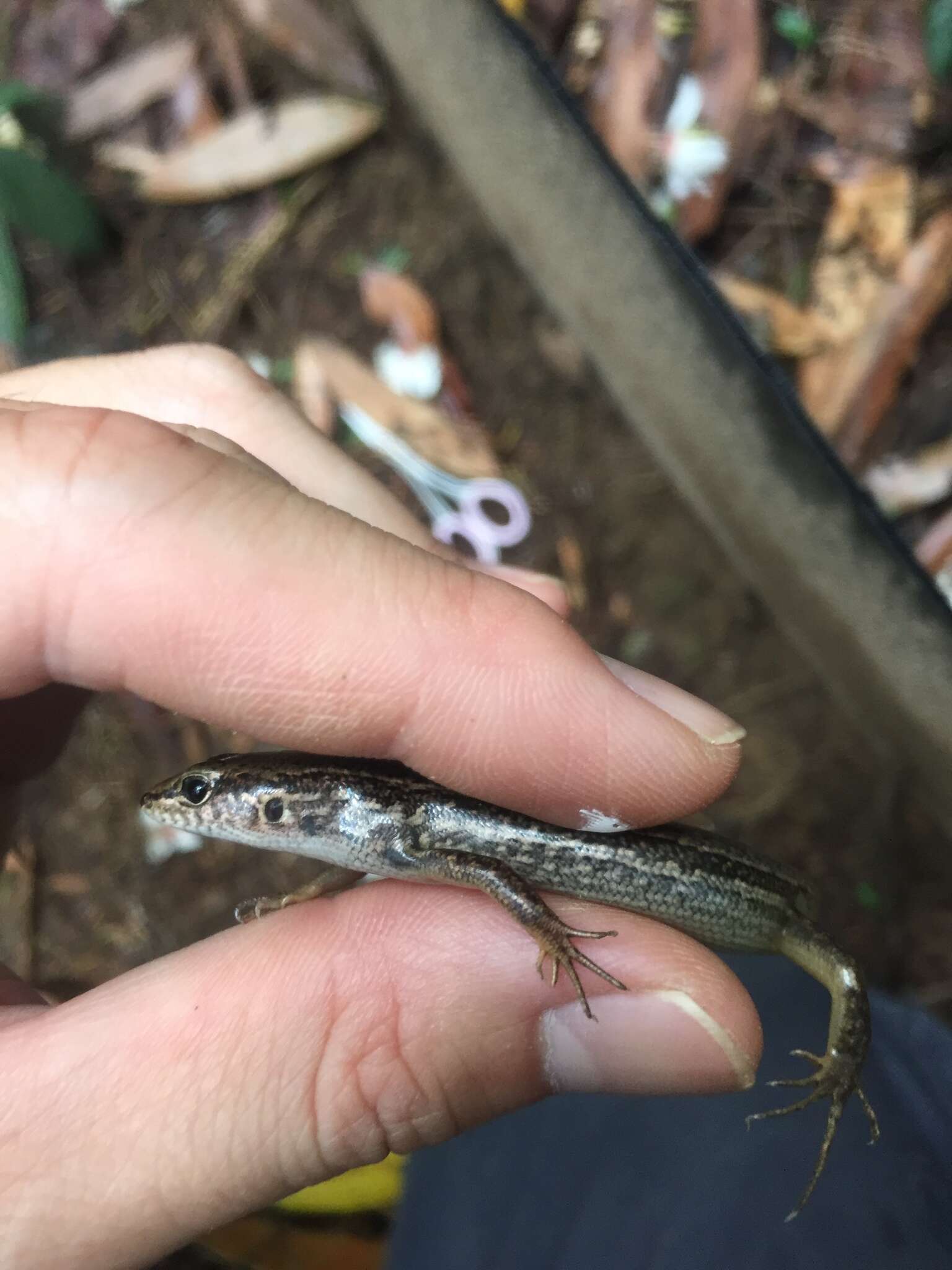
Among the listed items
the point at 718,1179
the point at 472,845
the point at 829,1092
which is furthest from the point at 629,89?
the point at 718,1179

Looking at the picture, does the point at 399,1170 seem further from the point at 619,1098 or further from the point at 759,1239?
→ the point at 759,1239

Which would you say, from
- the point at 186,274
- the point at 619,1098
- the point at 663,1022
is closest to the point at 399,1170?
the point at 619,1098

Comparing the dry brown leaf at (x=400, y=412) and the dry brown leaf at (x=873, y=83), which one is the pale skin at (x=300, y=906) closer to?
the dry brown leaf at (x=400, y=412)

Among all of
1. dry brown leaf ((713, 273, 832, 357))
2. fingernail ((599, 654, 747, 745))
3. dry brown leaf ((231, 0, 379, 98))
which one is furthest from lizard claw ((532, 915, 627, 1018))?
dry brown leaf ((231, 0, 379, 98))

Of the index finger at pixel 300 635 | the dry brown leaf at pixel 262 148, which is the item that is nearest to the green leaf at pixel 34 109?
the dry brown leaf at pixel 262 148

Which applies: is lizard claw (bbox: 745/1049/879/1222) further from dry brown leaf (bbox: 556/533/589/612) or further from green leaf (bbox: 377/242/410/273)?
green leaf (bbox: 377/242/410/273)
